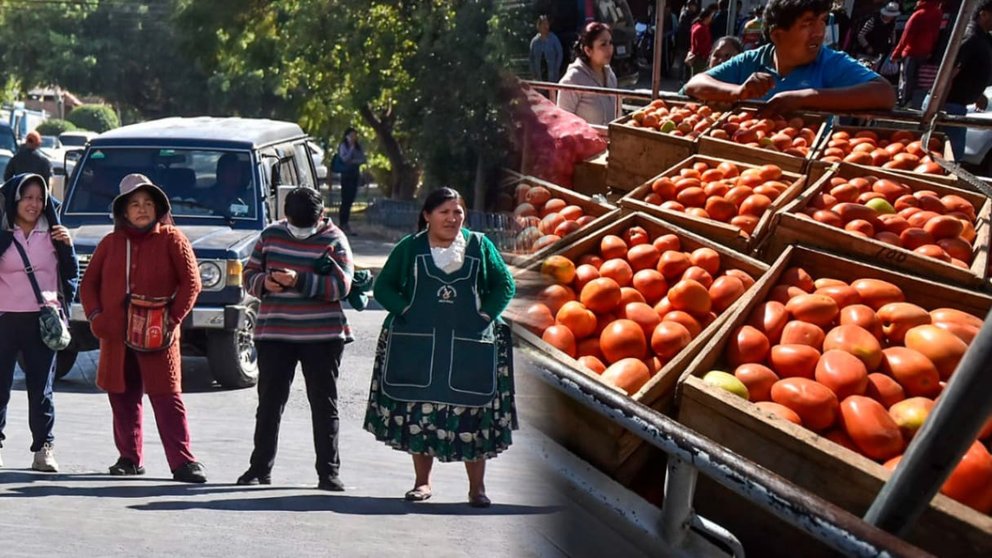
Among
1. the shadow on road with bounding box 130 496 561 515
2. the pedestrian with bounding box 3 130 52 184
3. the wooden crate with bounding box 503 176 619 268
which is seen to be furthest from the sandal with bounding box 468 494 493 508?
the pedestrian with bounding box 3 130 52 184

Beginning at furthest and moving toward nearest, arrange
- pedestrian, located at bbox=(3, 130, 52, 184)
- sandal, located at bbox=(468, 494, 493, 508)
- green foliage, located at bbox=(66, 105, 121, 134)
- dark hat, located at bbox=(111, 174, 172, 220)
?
green foliage, located at bbox=(66, 105, 121, 134) → pedestrian, located at bbox=(3, 130, 52, 184) → dark hat, located at bbox=(111, 174, 172, 220) → sandal, located at bbox=(468, 494, 493, 508)

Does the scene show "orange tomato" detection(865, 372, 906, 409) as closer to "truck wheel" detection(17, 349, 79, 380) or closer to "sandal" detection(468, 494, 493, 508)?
"sandal" detection(468, 494, 493, 508)

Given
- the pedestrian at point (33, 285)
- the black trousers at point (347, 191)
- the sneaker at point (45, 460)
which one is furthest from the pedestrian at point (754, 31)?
the black trousers at point (347, 191)

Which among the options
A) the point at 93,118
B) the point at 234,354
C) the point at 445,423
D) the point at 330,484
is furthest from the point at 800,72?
the point at 93,118

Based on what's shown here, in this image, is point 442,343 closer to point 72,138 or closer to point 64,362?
point 64,362

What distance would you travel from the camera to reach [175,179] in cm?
594

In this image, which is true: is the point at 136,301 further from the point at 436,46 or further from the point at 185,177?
the point at 436,46

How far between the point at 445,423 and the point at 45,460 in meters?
2.00

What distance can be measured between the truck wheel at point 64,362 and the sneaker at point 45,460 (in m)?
1.70

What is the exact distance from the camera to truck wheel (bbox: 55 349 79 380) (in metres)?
6.03

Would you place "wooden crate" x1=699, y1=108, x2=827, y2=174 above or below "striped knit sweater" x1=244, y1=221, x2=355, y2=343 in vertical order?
above

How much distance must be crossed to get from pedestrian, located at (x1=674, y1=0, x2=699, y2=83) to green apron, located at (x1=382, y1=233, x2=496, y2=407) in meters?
1.55

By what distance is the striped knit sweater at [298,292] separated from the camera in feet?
11.6

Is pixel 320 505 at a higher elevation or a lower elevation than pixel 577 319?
lower
